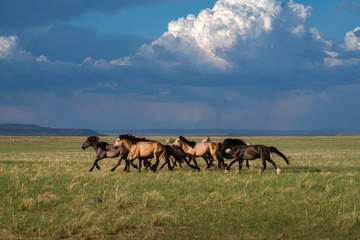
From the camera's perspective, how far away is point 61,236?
8414 millimetres

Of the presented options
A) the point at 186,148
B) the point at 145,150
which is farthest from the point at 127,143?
the point at 186,148

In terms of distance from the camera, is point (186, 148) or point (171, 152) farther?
point (186, 148)

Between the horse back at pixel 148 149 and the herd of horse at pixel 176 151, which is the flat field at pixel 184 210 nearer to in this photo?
the herd of horse at pixel 176 151

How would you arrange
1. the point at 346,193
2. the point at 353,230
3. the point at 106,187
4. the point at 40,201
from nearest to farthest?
the point at 353,230 < the point at 40,201 < the point at 346,193 < the point at 106,187

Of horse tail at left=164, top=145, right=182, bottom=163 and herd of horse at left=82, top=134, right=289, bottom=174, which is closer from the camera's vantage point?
herd of horse at left=82, top=134, right=289, bottom=174

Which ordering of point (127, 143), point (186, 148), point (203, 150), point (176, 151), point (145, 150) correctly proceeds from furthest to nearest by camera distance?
1. point (176, 151)
2. point (186, 148)
3. point (203, 150)
4. point (127, 143)
5. point (145, 150)

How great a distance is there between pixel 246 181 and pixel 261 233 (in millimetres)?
6616

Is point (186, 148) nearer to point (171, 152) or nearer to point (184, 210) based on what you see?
point (171, 152)

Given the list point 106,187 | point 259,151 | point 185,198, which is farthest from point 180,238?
point 259,151

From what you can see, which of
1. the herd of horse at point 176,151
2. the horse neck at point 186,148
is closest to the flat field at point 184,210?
the herd of horse at point 176,151

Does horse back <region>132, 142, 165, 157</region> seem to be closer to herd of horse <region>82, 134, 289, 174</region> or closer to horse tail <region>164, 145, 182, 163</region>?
herd of horse <region>82, 134, 289, 174</region>

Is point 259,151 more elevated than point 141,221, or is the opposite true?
point 259,151

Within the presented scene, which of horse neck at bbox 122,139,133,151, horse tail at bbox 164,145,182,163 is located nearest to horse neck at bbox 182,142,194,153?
horse tail at bbox 164,145,182,163

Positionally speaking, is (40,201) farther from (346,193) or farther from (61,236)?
(346,193)
